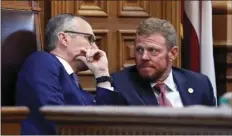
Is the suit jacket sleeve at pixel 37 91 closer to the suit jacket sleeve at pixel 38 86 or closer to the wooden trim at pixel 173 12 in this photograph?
the suit jacket sleeve at pixel 38 86

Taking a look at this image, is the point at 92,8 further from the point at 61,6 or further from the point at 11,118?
the point at 11,118

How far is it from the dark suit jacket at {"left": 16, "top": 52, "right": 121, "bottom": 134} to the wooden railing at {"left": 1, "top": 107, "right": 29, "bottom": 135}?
738 millimetres

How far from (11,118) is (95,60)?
1.15 m

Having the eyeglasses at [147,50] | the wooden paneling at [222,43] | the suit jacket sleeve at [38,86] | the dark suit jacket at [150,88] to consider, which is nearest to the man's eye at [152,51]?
the eyeglasses at [147,50]

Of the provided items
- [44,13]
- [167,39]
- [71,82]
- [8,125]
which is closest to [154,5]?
[44,13]

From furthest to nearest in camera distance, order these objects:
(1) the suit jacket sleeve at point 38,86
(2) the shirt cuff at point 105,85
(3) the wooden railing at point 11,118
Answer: (2) the shirt cuff at point 105,85 → (1) the suit jacket sleeve at point 38,86 → (3) the wooden railing at point 11,118

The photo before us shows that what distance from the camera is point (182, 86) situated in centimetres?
287

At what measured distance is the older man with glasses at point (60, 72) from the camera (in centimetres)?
252

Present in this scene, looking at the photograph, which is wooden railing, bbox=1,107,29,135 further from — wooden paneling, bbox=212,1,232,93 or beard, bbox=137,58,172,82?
wooden paneling, bbox=212,1,232,93

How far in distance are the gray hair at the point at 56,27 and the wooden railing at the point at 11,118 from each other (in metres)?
1.19

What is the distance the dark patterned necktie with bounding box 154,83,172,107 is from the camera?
276 centimetres

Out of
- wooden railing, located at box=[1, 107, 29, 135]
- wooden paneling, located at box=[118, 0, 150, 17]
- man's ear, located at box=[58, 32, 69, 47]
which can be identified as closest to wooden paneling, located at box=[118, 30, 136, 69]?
wooden paneling, located at box=[118, 0, 150, 17]

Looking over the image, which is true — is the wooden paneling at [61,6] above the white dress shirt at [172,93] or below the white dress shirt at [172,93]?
above

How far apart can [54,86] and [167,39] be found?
2.07 ft
